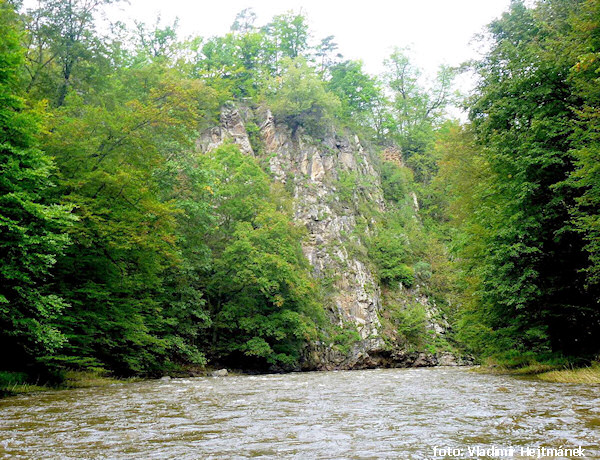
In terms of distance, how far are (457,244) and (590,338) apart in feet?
20.6

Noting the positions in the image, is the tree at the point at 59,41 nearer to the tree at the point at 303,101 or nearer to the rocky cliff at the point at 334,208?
the rocky cliff at the point at 334,208

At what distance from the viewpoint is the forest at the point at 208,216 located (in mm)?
10680

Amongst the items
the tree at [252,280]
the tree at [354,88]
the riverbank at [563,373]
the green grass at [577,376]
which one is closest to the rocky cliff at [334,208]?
the tree at [252,280]

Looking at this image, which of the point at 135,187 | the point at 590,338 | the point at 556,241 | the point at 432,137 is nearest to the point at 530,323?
the point at 590,338

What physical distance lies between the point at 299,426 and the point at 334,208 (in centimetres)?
3262

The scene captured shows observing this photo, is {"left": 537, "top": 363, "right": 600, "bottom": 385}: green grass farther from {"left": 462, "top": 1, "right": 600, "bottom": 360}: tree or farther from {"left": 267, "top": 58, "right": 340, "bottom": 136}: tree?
{"left": 267, "top": 58, "right": 340, "bottom": 136}: tree

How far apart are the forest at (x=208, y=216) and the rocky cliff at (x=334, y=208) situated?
165 centimetres

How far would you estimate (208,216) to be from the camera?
2295 cm

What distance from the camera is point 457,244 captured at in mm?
18734

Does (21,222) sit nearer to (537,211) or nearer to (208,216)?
(208,216)

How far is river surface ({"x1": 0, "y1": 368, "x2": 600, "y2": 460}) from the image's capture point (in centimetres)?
423

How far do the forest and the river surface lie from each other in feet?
14.2

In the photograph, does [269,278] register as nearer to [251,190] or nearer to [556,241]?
[251,190]

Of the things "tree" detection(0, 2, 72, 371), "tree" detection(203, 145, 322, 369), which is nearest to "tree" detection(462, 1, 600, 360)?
"tree" detection(0, 2, 72, 371)
